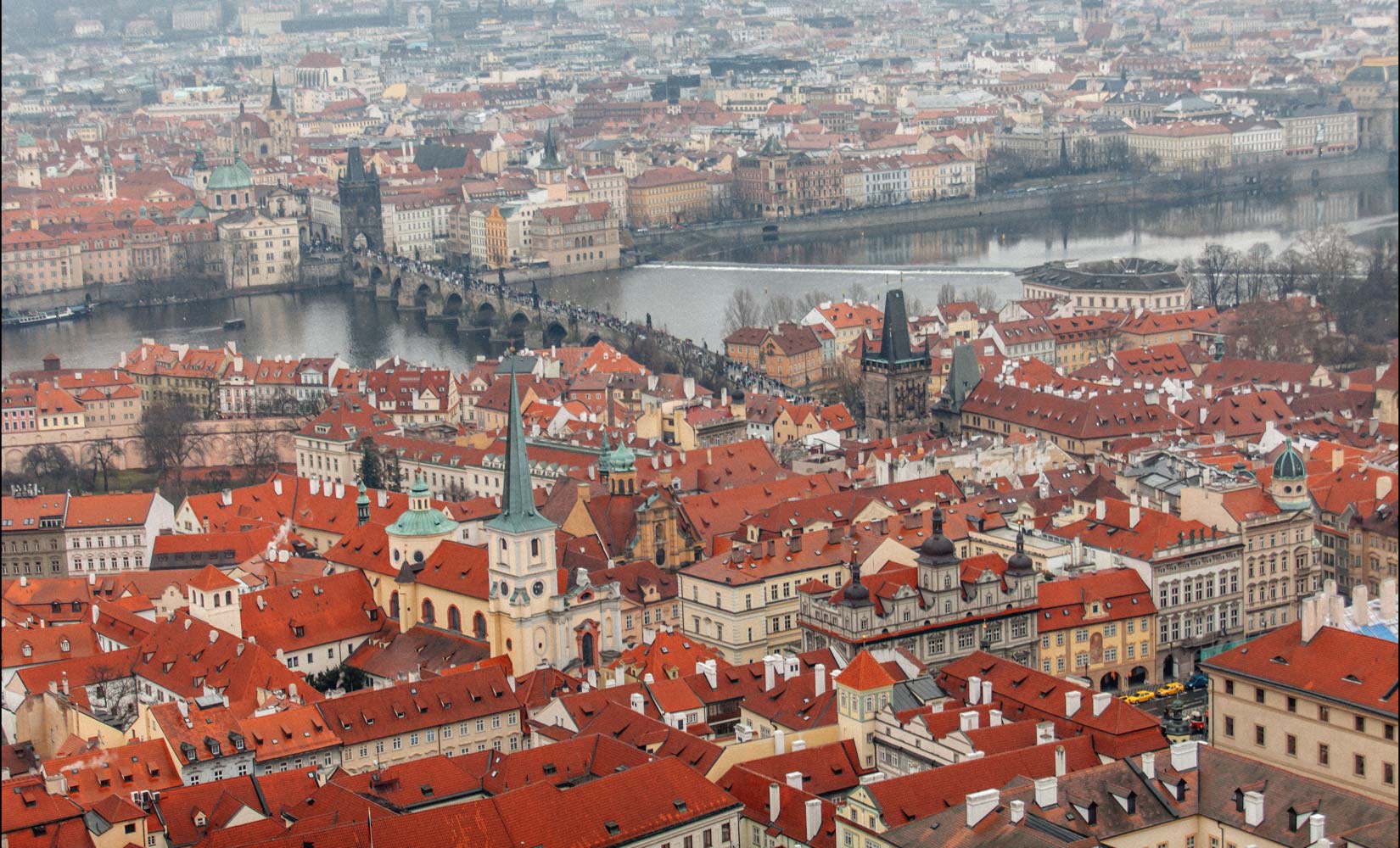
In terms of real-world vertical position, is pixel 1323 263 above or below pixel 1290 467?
above

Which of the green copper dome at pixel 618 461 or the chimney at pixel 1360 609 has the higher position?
the chimney at pixel 1360 609

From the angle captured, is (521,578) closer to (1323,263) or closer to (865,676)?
(865,676)

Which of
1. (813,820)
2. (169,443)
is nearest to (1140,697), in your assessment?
(813,820)

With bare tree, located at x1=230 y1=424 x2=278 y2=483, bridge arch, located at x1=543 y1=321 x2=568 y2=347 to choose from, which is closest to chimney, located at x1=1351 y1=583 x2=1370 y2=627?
bare tree, located at x1=230 y1=424 x2=278 y2=483

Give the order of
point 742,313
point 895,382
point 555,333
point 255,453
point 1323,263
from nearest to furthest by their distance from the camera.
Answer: point 895,382 → point 255,453 → point 1323,263 → point 742,313 → point 555,333

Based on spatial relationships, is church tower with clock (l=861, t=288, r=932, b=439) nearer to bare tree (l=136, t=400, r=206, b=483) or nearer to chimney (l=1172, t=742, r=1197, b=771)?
bare tree (l=136, t=400, r=206, b=483)

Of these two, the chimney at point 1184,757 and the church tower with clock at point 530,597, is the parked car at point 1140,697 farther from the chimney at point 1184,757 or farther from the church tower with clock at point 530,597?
the chimney at point 1184,757

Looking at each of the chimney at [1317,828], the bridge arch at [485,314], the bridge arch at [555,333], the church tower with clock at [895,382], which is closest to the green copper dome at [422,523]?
the church tower with clock at [895,382]

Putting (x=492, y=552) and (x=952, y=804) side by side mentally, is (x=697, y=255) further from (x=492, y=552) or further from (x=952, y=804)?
(x=952, y=804)
